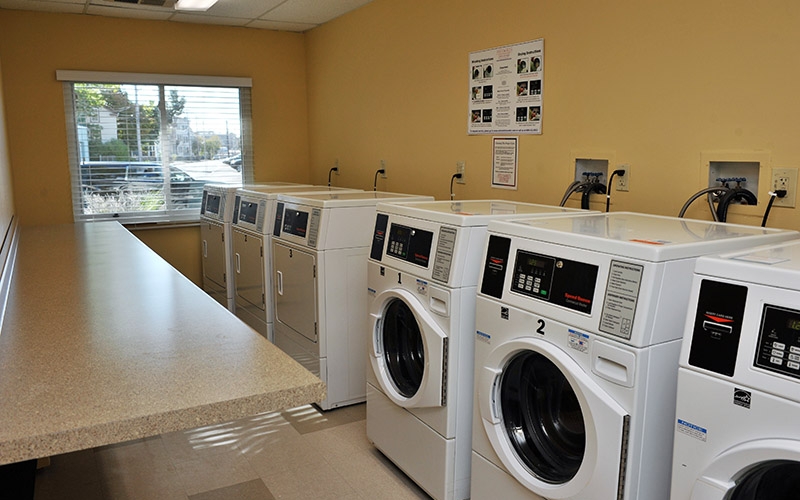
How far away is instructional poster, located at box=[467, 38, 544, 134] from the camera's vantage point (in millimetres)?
3334

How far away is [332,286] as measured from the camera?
353cm

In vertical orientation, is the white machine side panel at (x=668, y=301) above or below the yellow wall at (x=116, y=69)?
below

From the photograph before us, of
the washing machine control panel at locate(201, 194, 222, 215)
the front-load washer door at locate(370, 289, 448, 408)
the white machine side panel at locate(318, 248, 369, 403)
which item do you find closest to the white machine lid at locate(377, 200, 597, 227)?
the front-load washer door at locate(370, 289, 448, 408)

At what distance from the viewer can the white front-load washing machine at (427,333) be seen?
8.04 ft

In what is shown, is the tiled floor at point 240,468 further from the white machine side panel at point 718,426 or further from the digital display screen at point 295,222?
the white machine side panel at point 718,426

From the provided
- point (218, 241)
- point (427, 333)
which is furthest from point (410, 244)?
point (218, 241)

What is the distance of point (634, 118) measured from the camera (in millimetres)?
2828

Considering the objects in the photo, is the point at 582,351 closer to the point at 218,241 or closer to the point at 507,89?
the point at 507,89

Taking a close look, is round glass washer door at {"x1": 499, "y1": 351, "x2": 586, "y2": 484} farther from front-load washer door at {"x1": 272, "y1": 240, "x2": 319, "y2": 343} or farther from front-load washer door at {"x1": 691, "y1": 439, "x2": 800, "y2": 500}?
front-load washer door at {"x1": 272, "y1": 240, "x2": 319, "y2": 343}

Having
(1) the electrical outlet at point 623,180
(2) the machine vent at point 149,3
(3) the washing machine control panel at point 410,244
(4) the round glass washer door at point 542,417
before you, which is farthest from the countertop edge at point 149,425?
(2) the machine vent at point 149,3

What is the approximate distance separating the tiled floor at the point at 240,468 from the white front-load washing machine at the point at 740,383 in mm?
1484

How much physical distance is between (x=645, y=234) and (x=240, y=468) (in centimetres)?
210

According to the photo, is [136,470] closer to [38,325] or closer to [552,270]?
[38,325]

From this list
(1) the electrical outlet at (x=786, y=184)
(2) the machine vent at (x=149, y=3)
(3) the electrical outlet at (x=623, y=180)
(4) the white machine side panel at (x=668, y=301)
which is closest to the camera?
(4) the white machine side panel at (x=668, y=301)
